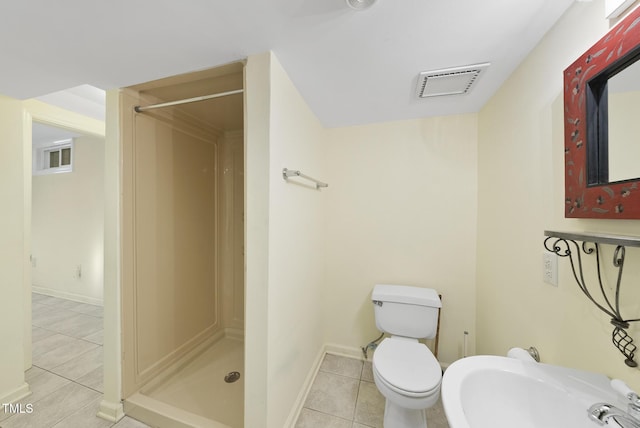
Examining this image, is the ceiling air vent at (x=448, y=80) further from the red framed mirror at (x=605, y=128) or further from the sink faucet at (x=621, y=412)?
the sink faucet at (x=621, y=412)

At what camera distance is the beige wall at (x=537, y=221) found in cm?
82

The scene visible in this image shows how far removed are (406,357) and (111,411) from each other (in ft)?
6.22

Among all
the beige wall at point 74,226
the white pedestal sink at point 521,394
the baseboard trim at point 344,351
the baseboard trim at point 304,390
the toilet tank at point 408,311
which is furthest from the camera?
the beige wall at point 74,226

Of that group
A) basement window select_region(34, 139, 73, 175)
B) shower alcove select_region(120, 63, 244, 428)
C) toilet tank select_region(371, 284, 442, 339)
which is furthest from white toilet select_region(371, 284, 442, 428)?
basement window select_region(34, 139, 73, 175)

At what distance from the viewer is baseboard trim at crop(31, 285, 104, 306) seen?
3175 mm

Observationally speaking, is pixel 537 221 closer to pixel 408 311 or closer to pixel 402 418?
pixel 408 311

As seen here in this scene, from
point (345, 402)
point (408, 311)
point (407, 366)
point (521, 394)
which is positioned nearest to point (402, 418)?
point (407, 366)

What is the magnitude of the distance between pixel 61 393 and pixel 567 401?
9.48ft

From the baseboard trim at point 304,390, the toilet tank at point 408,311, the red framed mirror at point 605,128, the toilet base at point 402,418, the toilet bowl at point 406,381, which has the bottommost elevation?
the baseboard trim at point 304,390

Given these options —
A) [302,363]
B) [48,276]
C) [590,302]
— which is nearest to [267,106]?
[590,302]

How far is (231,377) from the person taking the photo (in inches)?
73.7

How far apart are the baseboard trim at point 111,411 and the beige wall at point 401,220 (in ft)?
5.08

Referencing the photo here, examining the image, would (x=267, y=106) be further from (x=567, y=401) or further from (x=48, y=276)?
(x=48, y=276)

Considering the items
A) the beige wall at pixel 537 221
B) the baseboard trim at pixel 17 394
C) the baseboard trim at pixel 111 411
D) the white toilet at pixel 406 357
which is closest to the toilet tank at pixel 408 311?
the white toilet at pixel 406 357
